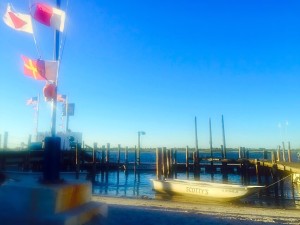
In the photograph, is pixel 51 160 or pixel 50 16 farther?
pixel 50 16

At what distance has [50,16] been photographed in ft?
Result: 26.0

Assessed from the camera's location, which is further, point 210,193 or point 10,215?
point 210,193

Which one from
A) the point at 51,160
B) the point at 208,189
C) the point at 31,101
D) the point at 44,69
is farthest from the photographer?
the point at 31,101

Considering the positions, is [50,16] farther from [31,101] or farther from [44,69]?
[31,101]

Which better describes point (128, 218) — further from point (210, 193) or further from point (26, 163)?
point (26, 163)

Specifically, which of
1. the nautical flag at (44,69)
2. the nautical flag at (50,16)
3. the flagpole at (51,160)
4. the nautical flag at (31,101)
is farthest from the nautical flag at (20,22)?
the nautical flag at (31,101)

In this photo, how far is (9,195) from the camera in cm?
603

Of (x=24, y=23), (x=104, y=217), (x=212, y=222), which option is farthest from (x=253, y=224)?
(x=24, y=23)

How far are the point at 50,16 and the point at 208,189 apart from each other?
15329 millimetres

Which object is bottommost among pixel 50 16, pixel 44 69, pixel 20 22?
pixel 44 69

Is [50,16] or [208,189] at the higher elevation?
[50,16]

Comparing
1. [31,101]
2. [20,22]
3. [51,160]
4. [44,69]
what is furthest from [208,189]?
[31,101]

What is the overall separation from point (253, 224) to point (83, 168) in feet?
101

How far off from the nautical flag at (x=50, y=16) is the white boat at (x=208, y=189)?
47.7 feet
